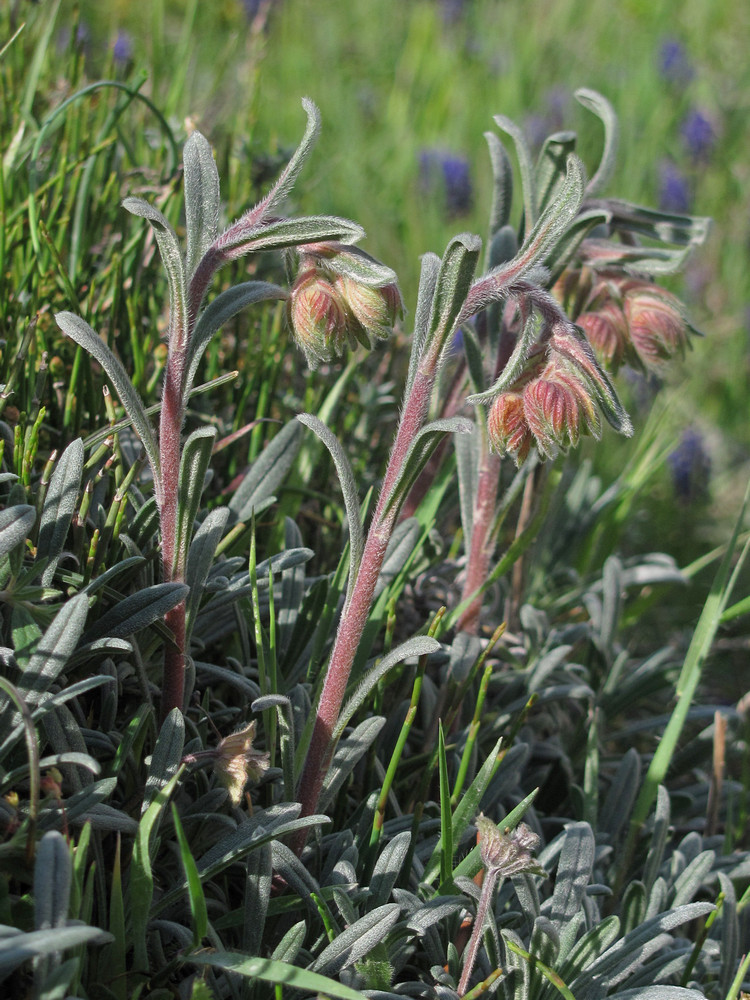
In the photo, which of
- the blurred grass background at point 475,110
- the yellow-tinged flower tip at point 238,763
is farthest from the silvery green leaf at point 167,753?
the blurred grass background at point 475,110

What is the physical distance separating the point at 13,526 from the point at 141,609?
213 millimetres

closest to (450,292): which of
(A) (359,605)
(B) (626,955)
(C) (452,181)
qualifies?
(A) (359,605)

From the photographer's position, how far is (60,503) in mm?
1344

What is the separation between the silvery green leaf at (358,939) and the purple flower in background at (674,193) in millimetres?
3449

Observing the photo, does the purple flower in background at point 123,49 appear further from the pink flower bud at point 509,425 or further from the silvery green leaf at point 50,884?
the silvery green leaf at point 50,884

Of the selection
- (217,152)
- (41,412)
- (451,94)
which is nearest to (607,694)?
(41,412)

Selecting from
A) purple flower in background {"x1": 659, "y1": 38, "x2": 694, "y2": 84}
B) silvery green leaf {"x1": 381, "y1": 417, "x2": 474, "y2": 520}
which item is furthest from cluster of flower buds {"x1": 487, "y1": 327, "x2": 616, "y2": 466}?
purple flower in background {"x1": 659, "y1": 38, "x2": 694, "y2": 84}

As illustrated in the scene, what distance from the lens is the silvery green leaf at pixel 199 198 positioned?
1258 mm

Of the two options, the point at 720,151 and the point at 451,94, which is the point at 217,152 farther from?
the point at 720,151

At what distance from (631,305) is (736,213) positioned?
3164 millimetres

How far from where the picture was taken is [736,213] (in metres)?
4.41

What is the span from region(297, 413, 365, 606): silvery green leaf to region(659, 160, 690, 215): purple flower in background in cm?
320

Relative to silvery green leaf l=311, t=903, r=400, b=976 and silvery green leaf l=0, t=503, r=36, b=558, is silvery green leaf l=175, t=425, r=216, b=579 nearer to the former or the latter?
silvery green leaf l=0, t=503, r=36, b=558

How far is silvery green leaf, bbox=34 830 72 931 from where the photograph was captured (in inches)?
39.1
